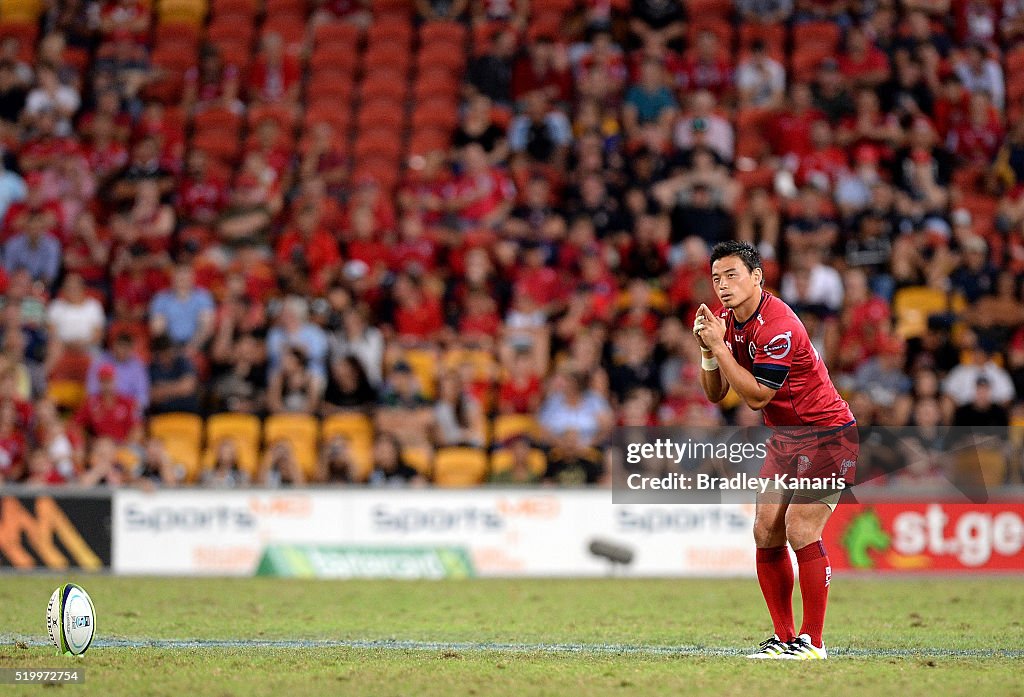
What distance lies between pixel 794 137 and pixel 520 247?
3964mm

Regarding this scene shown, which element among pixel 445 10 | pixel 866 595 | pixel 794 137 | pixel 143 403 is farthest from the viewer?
pixel 445 10

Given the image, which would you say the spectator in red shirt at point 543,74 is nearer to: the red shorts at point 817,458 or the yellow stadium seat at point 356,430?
the yellow stadium seat at point 356,430

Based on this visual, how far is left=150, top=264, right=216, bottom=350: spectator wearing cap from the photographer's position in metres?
16.1

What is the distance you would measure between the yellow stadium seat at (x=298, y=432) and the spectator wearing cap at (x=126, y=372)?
1488 mm

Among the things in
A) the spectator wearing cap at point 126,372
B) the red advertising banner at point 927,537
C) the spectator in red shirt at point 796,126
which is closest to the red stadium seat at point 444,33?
the spectator in red shirt at point 796,126

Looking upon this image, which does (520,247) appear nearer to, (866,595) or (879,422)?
(879,422)

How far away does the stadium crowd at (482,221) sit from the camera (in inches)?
594

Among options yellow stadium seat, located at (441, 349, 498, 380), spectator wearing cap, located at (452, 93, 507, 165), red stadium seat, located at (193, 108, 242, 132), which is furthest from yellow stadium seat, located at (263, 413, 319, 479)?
red stadium seat, located at (193, 108, 242, 132)

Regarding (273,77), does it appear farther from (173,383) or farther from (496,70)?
(173,383)

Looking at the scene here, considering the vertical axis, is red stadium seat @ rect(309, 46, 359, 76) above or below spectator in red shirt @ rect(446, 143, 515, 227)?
above

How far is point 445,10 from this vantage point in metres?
20.8

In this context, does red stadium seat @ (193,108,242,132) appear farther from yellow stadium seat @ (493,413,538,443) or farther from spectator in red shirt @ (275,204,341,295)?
yellow stadium seat @ (493,413,538,443)

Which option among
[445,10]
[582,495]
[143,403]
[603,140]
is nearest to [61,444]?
[143,403]

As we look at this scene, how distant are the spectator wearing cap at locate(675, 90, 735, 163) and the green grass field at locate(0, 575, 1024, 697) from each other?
6.56 metres
